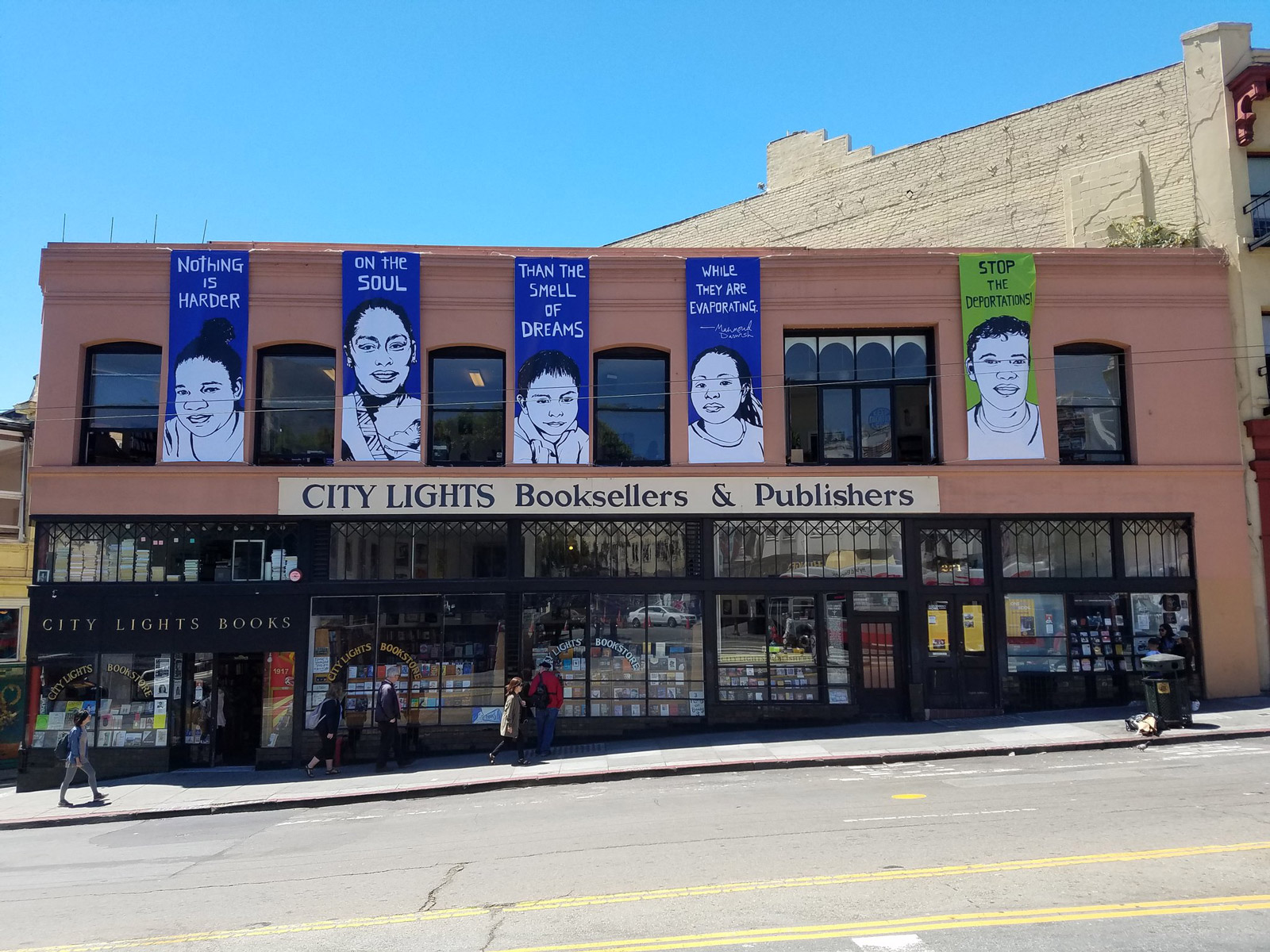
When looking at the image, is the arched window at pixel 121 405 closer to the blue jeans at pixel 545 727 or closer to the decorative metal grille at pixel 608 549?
the decorative metal grille at pixel 608 549

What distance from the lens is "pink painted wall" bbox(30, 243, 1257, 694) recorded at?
674 inches

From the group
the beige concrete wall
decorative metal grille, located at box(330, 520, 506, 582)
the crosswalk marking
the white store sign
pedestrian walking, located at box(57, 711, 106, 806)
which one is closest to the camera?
the crosswalk marking

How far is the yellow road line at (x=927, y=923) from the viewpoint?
6.55m


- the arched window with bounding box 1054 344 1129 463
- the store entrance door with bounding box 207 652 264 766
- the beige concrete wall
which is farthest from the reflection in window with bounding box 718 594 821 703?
the beige concrete wall

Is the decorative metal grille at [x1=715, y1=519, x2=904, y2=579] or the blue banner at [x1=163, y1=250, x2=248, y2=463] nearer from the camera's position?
the blue banner at [x1=163, y1=250, x2=248, y2=463]

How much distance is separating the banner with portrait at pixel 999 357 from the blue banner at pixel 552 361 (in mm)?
7470

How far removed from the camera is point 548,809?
40.6 ft

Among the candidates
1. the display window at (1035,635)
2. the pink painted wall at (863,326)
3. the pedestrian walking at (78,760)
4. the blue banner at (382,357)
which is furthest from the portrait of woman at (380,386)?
the display window at (1035,635)

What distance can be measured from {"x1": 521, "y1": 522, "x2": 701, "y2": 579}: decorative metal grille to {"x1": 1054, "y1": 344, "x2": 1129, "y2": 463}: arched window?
7.88 m

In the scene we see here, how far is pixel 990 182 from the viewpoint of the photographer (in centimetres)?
2447

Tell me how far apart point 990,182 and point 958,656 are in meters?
14.0

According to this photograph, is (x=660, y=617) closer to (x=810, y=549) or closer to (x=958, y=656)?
(x=810, y=549)

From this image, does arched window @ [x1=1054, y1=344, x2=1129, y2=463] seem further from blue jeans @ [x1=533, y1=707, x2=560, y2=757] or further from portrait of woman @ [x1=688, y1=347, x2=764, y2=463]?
blue jeans @ [x1=533, y1=707, x2=560, y2=757]

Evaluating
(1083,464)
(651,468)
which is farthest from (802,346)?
(1083,464)
